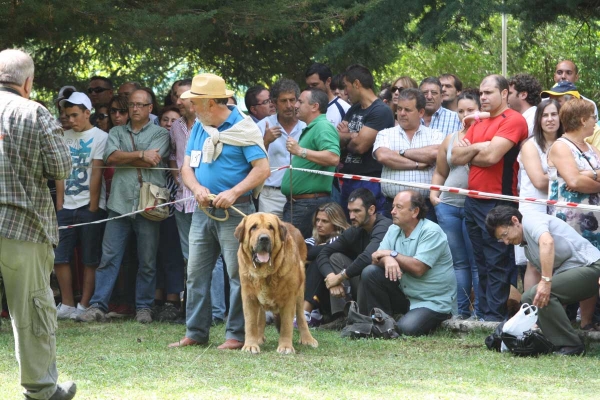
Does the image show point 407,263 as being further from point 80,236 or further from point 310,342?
point 80,236

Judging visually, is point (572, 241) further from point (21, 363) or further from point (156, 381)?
point (21, 363)

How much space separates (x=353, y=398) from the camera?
538cm

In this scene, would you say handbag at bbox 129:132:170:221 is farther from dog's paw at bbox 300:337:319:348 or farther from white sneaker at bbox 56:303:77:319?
dog's paw at bbox 300:337:319:348

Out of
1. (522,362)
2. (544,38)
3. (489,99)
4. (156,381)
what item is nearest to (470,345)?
(522,362)

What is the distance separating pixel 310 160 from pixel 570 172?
2525mm

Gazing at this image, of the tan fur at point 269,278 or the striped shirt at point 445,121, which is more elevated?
the striped shirt at point 445,121

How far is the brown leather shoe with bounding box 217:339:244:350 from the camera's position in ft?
24.0

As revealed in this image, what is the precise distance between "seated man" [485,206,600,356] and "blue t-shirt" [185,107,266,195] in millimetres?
2184

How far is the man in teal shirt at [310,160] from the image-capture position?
880 cm

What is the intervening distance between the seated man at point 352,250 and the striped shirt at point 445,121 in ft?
4.08

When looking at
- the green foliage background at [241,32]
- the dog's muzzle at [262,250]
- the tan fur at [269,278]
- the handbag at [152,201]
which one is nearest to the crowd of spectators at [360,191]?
the handbag at [152,201]

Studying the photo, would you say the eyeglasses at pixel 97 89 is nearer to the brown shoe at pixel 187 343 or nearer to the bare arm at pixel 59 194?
the bare arm at pixel 59 194

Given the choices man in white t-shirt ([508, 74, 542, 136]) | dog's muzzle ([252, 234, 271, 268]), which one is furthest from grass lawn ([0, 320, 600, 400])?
man in white t-shirt ([508, 74, 542, 136])

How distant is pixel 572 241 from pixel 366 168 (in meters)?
2.74
